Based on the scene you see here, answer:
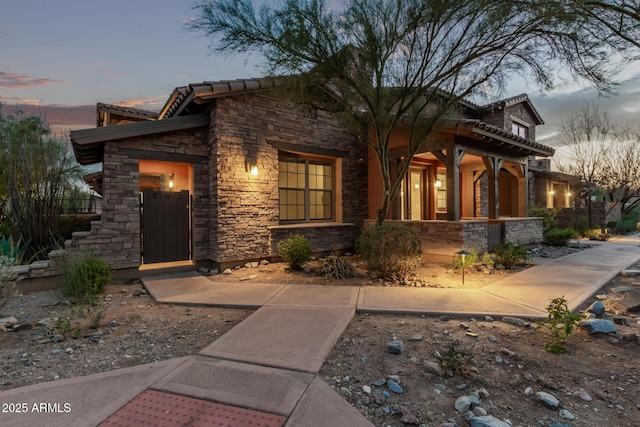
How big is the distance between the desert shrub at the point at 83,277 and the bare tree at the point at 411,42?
4427mm

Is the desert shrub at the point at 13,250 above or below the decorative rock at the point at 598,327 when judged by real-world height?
above

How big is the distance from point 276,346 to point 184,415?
1112 millimetres

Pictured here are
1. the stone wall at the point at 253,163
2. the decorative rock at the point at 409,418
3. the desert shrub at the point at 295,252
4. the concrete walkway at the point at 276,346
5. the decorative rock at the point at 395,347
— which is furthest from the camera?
the stone wall at the point at 253,163

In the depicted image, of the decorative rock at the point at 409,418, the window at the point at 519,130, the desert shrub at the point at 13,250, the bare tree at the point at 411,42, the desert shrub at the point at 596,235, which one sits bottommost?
the decorative rock at the point at 409,418

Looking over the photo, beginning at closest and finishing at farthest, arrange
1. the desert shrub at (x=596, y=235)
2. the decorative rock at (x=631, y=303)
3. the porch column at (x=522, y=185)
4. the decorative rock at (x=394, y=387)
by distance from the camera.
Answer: the decorative rock at (x=394, y=387), the decorative rock at (x=631, y=303), the porch column at (x=522, y=185), the desert shrub at (x=596, y=235)

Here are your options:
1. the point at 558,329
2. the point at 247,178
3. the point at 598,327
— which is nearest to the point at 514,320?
the point at 558,329

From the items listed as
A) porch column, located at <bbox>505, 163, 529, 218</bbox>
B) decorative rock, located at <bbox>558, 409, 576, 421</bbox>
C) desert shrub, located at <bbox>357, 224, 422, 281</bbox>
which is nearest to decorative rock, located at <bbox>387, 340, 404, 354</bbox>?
decorative rock, located at <bbox>558, 409, 576, 421</bbox>

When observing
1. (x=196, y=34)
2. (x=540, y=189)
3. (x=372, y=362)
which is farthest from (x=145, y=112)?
(x=540, y=189)

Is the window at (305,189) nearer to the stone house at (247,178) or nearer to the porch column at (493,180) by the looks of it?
the stone house at (247,178)

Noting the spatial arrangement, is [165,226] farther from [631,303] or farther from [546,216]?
[546,216]

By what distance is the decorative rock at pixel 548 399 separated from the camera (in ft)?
6.71

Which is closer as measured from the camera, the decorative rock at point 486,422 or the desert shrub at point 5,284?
the decorative rock at point 486,422

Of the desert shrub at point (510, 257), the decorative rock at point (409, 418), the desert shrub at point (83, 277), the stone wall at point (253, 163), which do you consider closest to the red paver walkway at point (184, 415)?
the decorative rock at point (409, 418)

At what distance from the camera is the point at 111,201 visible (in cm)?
599
